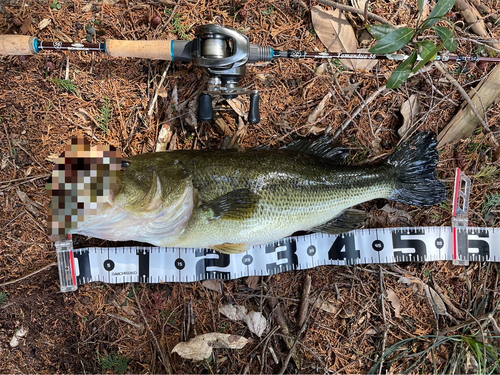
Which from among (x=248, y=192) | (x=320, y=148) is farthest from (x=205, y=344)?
(x=320, y=148)

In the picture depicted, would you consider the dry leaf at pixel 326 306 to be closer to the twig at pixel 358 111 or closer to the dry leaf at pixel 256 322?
the dry leaf at pixel 256 322

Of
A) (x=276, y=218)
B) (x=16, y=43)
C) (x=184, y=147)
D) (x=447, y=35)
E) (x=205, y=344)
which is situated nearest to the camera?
(x=447, y=35)

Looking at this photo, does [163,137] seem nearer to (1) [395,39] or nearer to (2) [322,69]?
(2) [322,69]

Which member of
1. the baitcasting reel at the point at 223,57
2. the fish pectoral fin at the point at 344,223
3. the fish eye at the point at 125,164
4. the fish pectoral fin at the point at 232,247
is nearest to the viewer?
the fish eye at the point at 125,164

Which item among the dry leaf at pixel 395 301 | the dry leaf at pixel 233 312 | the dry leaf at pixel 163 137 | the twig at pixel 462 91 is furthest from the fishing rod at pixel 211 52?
the dry leaf at pixel 395 301

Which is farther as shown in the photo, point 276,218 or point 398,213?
point 398,213

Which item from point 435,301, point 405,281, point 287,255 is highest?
point 287,255
